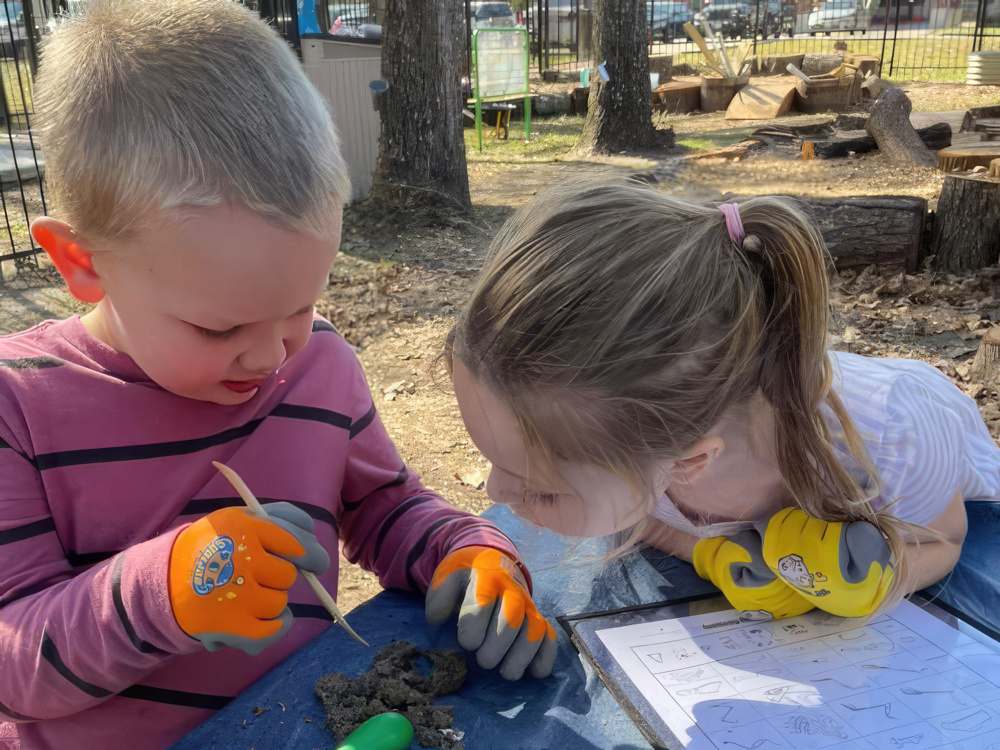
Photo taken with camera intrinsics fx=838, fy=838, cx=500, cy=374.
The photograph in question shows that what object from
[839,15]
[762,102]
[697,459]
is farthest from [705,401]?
[839,15]

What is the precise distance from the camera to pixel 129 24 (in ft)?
3.22

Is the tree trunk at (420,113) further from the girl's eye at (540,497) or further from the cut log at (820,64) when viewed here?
the cut log at (820,64)

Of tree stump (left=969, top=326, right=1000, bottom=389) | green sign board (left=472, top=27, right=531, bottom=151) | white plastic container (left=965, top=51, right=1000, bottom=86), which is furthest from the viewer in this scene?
white plastic container (left=965, top=51, right=1000, bottom=86)

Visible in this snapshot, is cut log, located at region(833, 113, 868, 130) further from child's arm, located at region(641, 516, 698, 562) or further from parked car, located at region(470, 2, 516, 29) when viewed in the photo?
child's arm, located at region(641, 516, 698, 562)

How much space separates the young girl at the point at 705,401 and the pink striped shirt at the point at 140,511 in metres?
0.28

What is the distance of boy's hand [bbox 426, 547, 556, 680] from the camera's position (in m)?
1.07

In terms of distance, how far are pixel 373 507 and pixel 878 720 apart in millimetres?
761

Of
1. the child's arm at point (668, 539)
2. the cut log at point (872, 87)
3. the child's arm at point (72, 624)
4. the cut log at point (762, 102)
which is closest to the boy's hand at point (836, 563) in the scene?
the child's arm at point (668, 539)

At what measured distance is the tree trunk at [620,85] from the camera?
24.6 feet

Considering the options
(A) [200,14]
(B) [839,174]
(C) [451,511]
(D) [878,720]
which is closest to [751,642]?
(D) [878,720]

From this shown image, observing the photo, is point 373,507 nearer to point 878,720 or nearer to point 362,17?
point 878,720

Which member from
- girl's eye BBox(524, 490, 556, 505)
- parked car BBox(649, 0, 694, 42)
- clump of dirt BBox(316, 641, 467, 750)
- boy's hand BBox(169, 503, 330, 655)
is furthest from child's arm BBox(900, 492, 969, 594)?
parked car BBox(649, 0, 694, 42)

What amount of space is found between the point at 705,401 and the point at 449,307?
303 centimetres

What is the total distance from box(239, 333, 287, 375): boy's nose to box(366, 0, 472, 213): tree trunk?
4302mm
